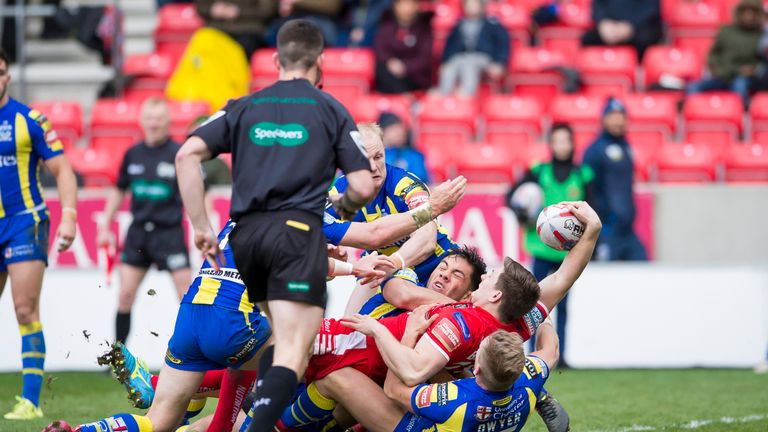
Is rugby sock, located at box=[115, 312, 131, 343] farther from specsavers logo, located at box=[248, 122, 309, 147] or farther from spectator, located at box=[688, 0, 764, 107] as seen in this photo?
spectator, located at box=[688, 0, 764, 107]

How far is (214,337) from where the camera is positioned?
20.7ft

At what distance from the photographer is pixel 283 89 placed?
591 centimetres

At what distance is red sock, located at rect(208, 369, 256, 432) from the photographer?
707 centimetres

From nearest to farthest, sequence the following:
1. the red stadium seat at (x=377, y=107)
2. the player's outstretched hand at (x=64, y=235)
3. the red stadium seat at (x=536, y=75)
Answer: the player's outstretched hand at (x=64, y=235) < the red stadium seat at (x=377, y=107) < the red stadium seat at (x=536, y=75)

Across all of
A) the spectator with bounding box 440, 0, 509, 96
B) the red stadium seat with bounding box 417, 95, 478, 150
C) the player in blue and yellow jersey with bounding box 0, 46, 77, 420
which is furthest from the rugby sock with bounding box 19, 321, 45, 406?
the spectator with bounding box 440, 0, 509, 96

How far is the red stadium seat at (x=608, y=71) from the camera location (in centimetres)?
1505

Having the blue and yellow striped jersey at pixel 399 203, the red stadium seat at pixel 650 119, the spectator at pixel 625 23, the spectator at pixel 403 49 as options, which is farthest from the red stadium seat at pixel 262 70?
the blue and yellow striped jersey at pixel 399 203

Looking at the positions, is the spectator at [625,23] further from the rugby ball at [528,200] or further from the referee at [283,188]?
the referee at [283,188]

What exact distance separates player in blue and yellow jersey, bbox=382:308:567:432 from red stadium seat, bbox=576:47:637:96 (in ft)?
29.3

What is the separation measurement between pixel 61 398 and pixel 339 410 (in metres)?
3.29

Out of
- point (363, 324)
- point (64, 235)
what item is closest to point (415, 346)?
point (363, 324)

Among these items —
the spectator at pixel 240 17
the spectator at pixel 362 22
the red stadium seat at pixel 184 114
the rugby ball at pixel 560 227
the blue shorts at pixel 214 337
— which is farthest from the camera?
the spectator at pixel 362 22

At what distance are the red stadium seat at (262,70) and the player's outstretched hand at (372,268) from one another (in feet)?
28.1

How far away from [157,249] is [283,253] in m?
5.10
